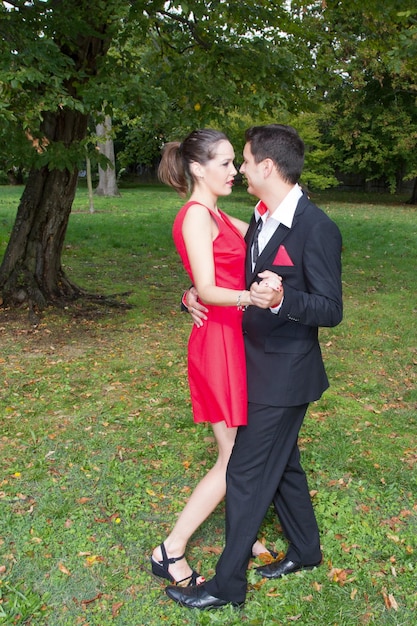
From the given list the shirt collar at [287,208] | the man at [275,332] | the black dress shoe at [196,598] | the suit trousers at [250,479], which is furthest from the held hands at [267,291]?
the black dress shoe at [196,598]

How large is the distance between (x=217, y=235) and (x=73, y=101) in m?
3.78

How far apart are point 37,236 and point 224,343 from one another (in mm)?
5662

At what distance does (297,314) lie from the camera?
7.94 ft

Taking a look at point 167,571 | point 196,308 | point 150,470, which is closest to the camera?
point 196,308

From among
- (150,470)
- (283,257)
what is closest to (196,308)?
(283,257)

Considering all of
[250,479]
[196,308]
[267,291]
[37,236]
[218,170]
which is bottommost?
[250,479]

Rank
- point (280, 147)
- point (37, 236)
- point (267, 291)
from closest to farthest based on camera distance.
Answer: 1. point (267, 291)
2. point (280, 147)
3. point (37, 236)

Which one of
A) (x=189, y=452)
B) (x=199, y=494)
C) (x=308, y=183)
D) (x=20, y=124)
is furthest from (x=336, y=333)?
(x=308, y=183)

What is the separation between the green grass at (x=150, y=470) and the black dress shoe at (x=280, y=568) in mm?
47

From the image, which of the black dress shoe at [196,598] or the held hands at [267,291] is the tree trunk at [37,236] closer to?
the black dress shoe at [196,598]

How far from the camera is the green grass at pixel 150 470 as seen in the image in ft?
9.83

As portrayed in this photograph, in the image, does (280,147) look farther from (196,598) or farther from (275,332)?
(196,598)

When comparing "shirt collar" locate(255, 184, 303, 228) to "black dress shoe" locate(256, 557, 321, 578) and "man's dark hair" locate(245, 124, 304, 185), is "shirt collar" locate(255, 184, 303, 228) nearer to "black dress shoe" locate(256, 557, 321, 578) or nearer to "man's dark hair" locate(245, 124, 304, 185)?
"man's dark hair" locate(245, 124, 304, 185)

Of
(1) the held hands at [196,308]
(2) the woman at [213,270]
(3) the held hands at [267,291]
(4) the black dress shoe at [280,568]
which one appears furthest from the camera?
(4) the black dress shoe at [280,568]
